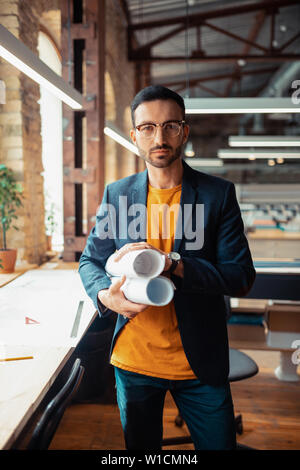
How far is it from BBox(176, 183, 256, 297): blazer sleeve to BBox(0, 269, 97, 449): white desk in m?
0.60

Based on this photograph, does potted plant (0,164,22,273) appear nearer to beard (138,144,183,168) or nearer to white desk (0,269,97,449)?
white desk (0,269,97,449)

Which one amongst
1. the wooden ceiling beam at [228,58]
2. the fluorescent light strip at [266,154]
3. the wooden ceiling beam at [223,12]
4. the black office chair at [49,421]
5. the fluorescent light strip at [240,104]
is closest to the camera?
the black office chair at [49,421]

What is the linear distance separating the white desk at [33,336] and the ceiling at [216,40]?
3.04 m

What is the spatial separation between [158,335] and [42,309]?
39.4 inches

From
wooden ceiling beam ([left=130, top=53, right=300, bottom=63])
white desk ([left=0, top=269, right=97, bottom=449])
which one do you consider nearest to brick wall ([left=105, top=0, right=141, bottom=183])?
wooden ceiling beam ([left=130, top=53, right=300, bottom=63])

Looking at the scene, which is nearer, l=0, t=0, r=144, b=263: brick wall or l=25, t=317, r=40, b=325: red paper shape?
l=25, t=317, r=40, b=325: red paper shape

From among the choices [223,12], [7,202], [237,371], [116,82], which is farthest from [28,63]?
[223,12]

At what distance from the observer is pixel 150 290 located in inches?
43.5

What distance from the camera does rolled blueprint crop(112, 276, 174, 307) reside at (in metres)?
1.08

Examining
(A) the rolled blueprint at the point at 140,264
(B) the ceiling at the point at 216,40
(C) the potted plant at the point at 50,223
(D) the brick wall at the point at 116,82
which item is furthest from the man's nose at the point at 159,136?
(D) the brick wall at the point at 116,82

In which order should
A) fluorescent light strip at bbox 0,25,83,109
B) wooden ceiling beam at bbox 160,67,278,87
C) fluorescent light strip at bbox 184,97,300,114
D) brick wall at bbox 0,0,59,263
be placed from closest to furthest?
fluorescent light strip at bbox 0,25,83,109
fluorescent light strip at bbox 184,97,300,114
brick wall at bbox 0,0,59,263
wooden ceiling beam at bbox 160,67,278,87

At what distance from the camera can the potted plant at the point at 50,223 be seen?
4117 mm

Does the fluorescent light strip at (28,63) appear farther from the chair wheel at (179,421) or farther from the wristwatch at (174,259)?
the chair wheel at (179,421)

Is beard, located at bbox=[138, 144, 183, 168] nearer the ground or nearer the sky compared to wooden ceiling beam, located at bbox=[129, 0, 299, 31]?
nearer the ground
